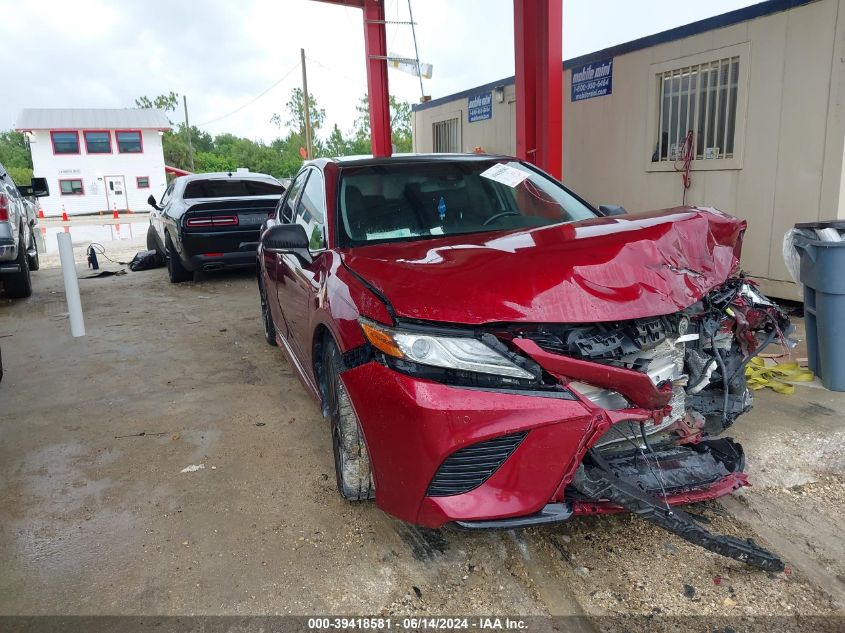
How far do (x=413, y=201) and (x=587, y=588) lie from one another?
2.05m

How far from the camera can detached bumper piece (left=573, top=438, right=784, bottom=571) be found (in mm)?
2070

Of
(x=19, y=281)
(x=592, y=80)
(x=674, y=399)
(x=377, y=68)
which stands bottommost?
(x=19, y=281)

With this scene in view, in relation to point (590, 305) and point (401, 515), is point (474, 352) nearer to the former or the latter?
point (590, 305)

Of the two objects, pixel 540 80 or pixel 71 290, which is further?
pixel 540 80

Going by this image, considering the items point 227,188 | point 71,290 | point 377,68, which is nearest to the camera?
point 71,290

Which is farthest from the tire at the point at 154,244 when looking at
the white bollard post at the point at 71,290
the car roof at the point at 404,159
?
the car roof at the point at 404,159

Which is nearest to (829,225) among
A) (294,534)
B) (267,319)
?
(294,534)

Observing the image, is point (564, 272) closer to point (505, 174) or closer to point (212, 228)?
point (505, 174)

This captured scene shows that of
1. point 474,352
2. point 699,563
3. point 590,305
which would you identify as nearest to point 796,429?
point 699,563

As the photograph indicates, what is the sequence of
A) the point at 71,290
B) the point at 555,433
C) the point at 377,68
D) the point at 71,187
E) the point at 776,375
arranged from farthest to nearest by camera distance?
the point at 71,187
the point at 377,68
the point at 71,290
the point at 776,375
the point at 555,433

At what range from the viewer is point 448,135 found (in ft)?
39.1

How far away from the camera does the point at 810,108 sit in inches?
225

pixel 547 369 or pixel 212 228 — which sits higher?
pixel 212 228

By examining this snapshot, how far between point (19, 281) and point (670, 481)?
8.54 metres
